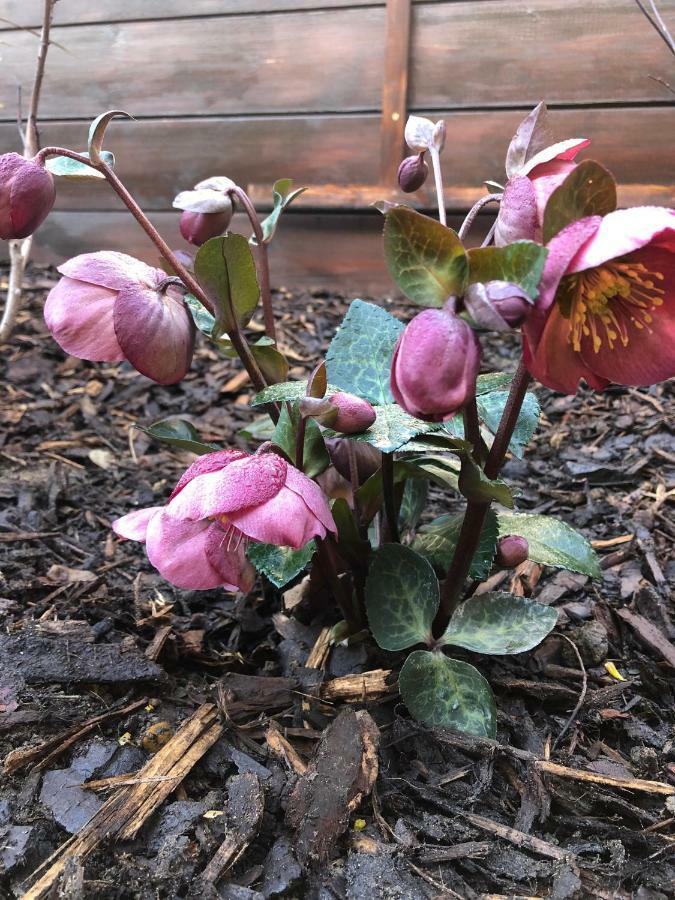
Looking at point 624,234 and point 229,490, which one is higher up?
Answer: point 624,234

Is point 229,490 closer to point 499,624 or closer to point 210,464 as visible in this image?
point 210,464

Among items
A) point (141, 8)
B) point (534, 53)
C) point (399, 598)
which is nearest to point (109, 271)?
point (399, 598)

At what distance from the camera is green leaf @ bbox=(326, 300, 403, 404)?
764 millimetres

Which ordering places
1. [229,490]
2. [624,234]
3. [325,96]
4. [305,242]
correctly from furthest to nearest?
[305,242], [325,96], [229,490], [624,234]

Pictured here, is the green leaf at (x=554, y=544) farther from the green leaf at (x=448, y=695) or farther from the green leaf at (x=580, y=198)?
the green leaf at (x=580, y=198)

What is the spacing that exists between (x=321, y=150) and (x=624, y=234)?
1821mm

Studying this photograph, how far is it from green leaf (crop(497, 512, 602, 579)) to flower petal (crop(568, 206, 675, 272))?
1.16ft

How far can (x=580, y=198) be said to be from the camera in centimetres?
49

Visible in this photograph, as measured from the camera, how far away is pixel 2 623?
2.73 feet

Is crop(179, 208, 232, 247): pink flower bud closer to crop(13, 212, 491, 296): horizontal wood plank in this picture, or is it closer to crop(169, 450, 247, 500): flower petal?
crop(169, 450, 247, 500): flower petal

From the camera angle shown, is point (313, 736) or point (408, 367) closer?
point (408, 367)

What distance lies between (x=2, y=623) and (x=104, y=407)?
0.81 meters

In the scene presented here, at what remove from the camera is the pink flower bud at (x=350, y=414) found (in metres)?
0.58

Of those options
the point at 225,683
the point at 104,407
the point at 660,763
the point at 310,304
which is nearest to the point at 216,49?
the point at 310,304
